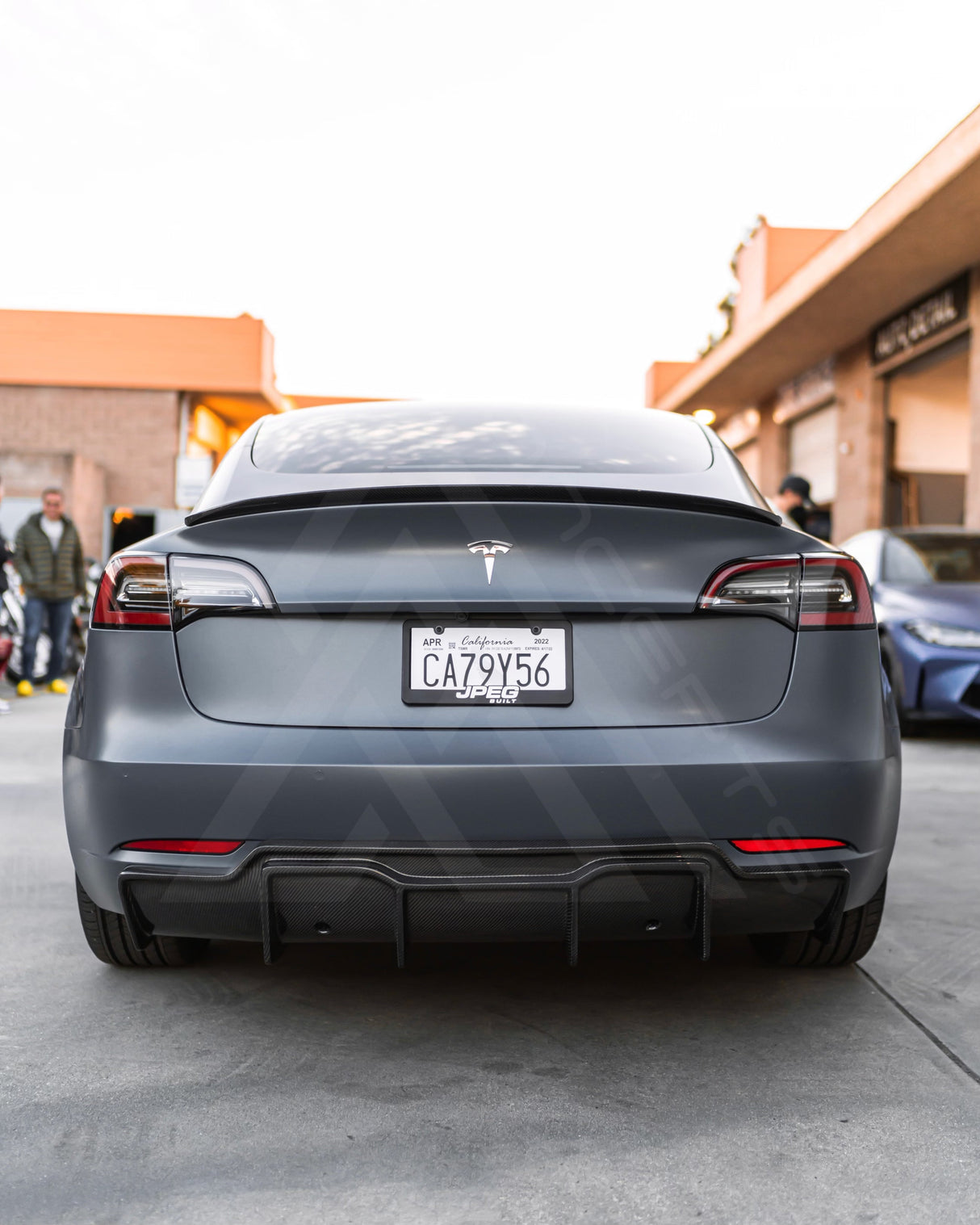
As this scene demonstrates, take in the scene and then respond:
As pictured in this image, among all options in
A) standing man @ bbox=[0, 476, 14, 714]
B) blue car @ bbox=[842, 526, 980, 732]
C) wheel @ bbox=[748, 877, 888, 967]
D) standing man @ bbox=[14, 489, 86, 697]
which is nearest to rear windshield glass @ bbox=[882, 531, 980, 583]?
blue car @ bbox=[842, 526, 980, 732]

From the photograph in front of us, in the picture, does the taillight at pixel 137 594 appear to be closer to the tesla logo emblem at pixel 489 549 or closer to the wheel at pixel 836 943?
the tesla logo emblem at pixel 489 549

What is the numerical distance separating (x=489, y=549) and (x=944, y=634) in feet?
20.2

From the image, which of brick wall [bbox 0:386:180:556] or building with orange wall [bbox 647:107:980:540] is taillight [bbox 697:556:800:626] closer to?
building with orange wall [bbox 647:107:980:540]

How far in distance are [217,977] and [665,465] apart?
1.72m

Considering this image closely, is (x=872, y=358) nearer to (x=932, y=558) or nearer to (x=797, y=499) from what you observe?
(x=797, y=499)

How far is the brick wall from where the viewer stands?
3206 centimetres

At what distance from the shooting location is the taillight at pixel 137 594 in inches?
103

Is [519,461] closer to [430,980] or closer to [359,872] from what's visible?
[359,872]

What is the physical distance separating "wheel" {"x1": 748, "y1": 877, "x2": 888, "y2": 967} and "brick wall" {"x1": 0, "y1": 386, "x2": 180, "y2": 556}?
30.5m

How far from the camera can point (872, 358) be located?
2062 centimetres

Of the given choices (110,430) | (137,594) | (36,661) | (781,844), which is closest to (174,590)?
(137,594)

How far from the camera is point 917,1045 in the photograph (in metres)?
2.79

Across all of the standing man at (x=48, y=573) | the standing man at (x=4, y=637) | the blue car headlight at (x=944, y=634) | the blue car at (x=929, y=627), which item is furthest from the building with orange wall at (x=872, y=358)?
the standing man at (x=4, y=637)

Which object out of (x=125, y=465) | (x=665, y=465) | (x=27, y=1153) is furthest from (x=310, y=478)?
(x=125, y=465)
